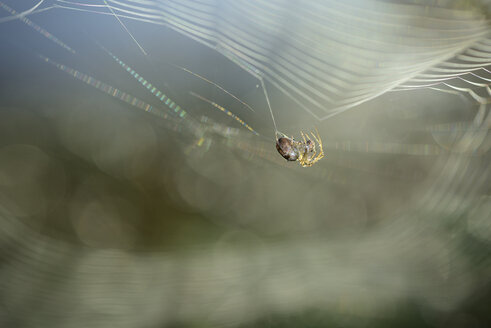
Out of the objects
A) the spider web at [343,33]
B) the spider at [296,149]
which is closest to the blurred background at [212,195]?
the spider at [296,149]

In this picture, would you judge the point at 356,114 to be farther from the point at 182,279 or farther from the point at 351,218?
the point at 182,279

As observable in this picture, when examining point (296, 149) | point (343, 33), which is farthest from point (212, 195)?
point (343, 33)

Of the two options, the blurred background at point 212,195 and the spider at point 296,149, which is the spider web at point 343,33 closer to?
the spider at point 296,149

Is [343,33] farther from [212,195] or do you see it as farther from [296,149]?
[212,195]

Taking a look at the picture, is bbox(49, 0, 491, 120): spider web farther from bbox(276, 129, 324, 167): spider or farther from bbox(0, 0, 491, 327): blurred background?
bbox(0, 0, 491, 327): blurred background

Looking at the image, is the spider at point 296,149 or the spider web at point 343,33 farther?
the spider at point 296,149

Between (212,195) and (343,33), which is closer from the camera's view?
(343,33)

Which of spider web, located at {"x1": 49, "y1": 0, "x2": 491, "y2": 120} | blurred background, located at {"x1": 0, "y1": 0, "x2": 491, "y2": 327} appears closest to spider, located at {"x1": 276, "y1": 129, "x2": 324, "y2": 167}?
spider web, located at {"x1": 49, "y1": 0, "x2": 491, "y2": 120}

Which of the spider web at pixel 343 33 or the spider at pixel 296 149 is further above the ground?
the spider at pixel 296 149
